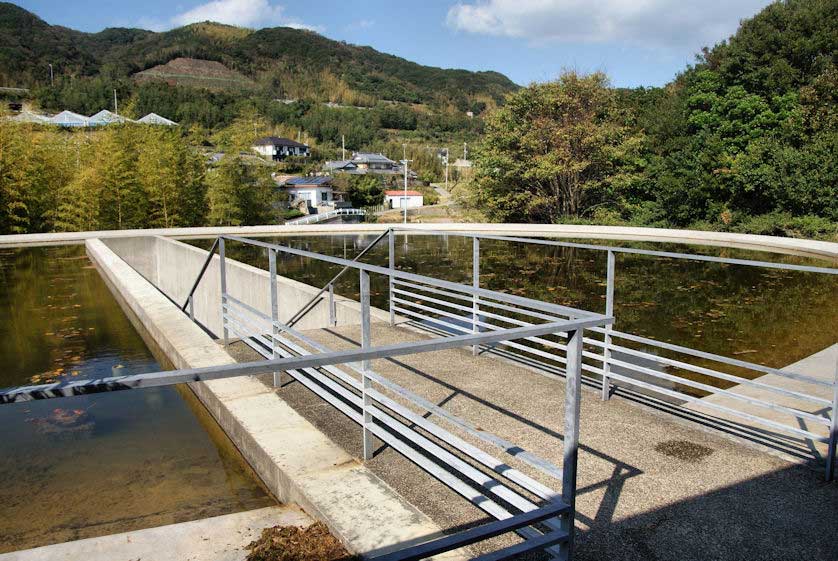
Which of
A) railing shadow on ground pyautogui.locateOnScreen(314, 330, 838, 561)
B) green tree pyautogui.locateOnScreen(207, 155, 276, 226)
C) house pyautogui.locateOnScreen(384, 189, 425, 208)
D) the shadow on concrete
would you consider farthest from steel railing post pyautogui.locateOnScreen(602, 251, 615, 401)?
house pyautogui.locateOnScreen(384, 189, 425, 208)

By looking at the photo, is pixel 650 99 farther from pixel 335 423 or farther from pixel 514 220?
pixel 335 423

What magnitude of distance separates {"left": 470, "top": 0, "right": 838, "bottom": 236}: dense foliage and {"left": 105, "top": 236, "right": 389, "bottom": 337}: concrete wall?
14747 millimetres

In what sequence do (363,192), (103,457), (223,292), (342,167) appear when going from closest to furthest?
(103,457) → (223,292) → (363,192) → (342,167)

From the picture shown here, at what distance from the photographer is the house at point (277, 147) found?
270 ft

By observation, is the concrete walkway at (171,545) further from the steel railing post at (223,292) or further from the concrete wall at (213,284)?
the concrete wall at (213,284)

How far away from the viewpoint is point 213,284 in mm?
11750

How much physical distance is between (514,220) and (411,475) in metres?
25.5

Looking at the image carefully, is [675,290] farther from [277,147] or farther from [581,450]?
[277,147]

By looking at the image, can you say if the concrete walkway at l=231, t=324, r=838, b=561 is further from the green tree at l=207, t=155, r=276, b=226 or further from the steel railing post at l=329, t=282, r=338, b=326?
the green tree at l=207, t=155, r=276, b=226

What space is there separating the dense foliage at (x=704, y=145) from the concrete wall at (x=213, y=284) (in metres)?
14.7

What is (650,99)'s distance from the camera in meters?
31.6

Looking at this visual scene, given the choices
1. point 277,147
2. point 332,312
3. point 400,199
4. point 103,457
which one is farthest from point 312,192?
point 103,457

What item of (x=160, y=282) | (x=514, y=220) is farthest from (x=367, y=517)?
(x=514, y=220)

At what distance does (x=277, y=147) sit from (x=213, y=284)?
2975 inches
